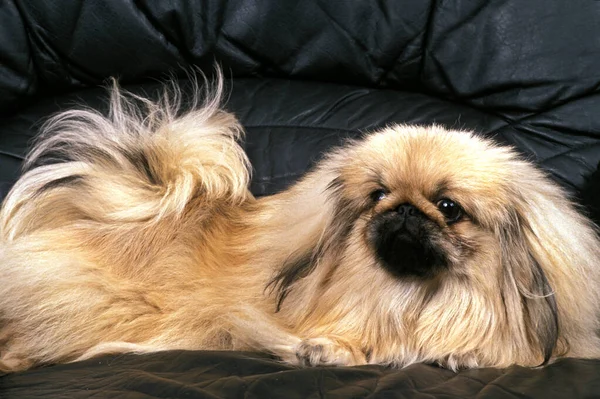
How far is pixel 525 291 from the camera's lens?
1.68 meters

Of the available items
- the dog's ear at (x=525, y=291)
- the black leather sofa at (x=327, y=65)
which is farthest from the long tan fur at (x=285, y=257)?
the black leather sofa at (x=327, y=65)

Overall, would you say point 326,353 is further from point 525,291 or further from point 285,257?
point 525,291

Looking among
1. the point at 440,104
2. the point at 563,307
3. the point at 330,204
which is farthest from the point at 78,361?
the point at 440,104

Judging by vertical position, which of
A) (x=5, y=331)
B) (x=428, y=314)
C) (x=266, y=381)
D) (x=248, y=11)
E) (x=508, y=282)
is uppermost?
(x=248, y=11)

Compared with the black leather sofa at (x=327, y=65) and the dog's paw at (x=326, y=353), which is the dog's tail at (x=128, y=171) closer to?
the black leather sofa at (x=327, y=65)

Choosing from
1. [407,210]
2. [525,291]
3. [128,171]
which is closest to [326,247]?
[407,210]

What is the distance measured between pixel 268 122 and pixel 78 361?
36.3 inches

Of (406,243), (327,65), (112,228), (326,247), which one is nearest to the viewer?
(406,243)

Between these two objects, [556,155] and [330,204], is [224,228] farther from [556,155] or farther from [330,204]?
[556,155]

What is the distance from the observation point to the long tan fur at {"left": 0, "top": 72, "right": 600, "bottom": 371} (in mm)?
1681

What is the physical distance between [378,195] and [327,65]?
78 cm

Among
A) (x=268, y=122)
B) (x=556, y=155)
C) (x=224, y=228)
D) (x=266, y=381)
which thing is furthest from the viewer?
(x=268, y=122)

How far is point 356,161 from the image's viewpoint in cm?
178

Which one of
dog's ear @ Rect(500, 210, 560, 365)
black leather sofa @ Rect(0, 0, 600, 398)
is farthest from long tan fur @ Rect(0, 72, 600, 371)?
black leather sofa @ Rect(0, 0, 600, 398)
